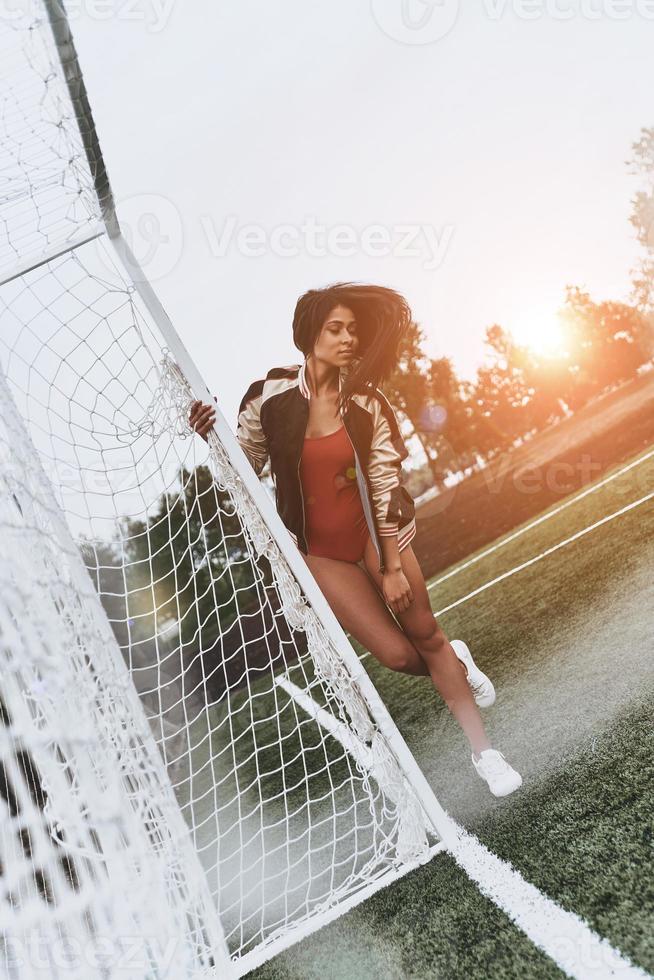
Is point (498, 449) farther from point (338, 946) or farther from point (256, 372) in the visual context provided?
point (338, 946)

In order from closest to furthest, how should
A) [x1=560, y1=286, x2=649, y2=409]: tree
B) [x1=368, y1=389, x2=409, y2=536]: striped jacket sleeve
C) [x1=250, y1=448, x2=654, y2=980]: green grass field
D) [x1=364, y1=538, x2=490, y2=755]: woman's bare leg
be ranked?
1. [x1=250, y1=448, x2=654, y2=980]: green grass field
2. [x1=364, y1=538, x2=490, y2=755]: woman's bare leg
3. [x1=368, y1=389, x2=409, y2=536]: striped jacket sleeve
4. [x1=560, y1=286, x2=649, y2=409]: tree

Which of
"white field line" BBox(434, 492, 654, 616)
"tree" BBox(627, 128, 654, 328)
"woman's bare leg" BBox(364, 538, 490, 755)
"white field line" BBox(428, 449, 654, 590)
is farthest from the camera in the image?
"tree" BBox(627, 128, 654, 328)

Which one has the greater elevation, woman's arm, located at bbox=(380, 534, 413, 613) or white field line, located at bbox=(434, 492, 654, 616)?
woman's arm, located at bbox=(380, 534, 413, 613)

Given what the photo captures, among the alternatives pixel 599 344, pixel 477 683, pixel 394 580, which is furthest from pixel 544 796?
pixel 599 344

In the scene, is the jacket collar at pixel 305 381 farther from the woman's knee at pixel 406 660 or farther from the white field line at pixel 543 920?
the white field line at pixel 543 920

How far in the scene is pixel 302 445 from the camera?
7.88 feet

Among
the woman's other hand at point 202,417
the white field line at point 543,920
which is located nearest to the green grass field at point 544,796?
the white field line at point 543,920

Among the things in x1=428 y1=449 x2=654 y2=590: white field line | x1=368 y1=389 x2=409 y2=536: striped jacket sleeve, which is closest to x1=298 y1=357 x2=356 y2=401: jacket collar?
x1=368 y1=389 x2=409 y2=536: striped jacket sleeve

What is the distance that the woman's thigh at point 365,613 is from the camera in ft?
7.54

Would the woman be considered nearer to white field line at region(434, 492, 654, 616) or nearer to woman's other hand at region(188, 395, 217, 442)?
woman's other hand at region(188, 395, 217, 442)

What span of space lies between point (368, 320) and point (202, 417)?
2.67ft

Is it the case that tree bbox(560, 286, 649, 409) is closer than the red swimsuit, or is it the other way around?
the red swimsuit

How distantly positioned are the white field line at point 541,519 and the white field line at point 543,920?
3.59 meters

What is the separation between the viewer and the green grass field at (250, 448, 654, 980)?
143 cm
